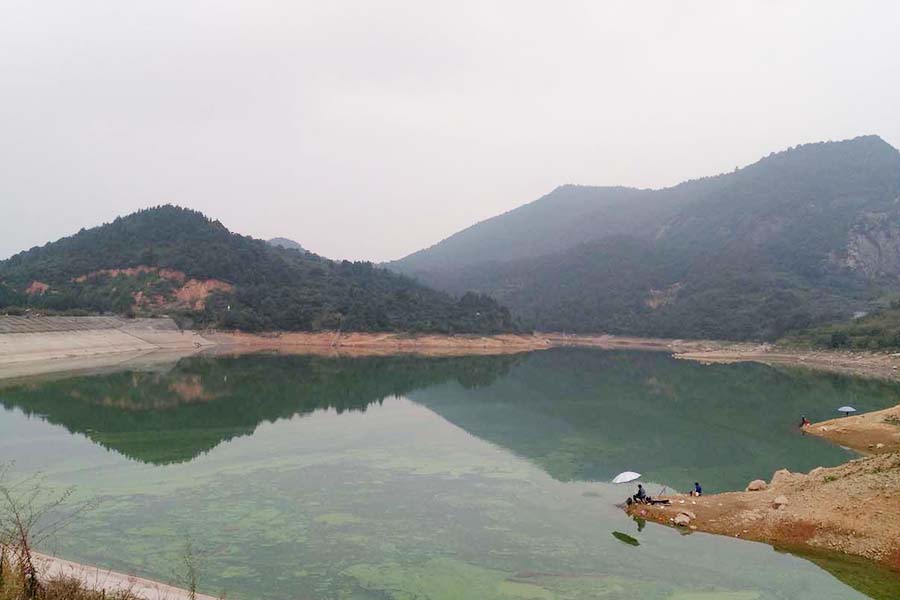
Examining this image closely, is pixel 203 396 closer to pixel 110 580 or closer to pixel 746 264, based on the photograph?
pixel 110 580

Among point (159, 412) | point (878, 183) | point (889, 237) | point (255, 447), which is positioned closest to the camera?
point (255, 447)

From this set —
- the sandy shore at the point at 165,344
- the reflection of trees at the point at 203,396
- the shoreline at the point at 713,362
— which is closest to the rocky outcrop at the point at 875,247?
the shoreline at the point at 713,362

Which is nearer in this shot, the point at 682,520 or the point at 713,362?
the point at 682,520

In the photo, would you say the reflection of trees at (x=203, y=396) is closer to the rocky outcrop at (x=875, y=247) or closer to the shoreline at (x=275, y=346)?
the shoreline at (x=275, y=346)

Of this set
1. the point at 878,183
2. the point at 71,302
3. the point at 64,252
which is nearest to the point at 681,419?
the point at 71,302

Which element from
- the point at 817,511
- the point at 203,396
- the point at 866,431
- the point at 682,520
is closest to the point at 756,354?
the point at 866,431

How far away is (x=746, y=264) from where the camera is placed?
127750 mm

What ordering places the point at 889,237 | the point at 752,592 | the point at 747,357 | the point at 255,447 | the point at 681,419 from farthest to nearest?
the point at 889,237
the point at 747,357
the point at 681,419
the point at 255,447
the point at 752,592

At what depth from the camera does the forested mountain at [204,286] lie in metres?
76.1

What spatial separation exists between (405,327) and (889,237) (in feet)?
351

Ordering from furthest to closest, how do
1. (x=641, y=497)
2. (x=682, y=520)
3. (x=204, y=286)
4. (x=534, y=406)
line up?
1. (x=204, y=286)
2. (x=534, y=406)
3. (x=641, y=497)
4. (x=682, y=520)

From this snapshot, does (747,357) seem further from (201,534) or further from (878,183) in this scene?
(878,183)

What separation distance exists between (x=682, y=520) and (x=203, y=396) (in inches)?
1150

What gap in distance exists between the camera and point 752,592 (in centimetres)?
1113
